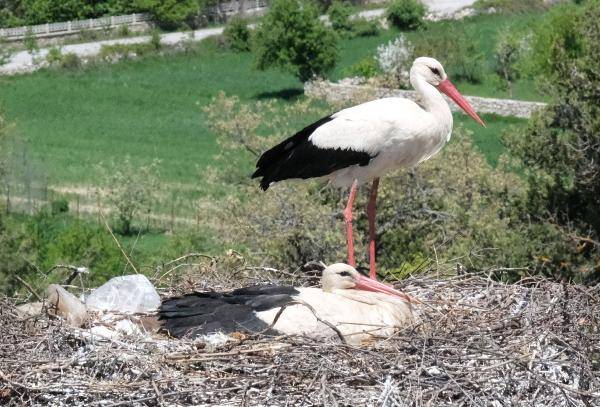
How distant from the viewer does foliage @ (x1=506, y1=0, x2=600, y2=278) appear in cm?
1748

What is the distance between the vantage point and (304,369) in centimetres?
716

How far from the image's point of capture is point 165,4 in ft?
205

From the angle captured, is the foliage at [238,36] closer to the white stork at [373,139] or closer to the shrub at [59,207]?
the shrub at [59,207]

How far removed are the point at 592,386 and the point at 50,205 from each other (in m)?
28.3

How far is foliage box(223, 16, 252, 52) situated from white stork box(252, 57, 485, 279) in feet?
156

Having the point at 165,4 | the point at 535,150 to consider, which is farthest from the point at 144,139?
the point at 535,150

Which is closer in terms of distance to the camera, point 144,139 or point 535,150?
point 535,150

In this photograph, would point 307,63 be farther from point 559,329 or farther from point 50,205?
point 559,329

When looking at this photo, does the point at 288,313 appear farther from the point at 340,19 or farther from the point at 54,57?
the point at 340,19

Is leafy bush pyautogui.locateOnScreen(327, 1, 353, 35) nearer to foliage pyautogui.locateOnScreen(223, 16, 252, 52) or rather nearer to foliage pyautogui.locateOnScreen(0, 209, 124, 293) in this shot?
foliage pyautogui.locateOnScreen(223, 16, 252, 52)

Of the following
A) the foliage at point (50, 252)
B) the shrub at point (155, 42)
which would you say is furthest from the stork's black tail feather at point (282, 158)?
the shrub at point (155, 42)

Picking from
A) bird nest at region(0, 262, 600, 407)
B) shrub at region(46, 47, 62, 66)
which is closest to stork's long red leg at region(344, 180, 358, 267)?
bird nest at region(0, 262, 600, 407)

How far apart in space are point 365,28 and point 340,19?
1.28 meters

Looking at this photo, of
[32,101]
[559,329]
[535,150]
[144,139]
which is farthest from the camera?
[32,101]
